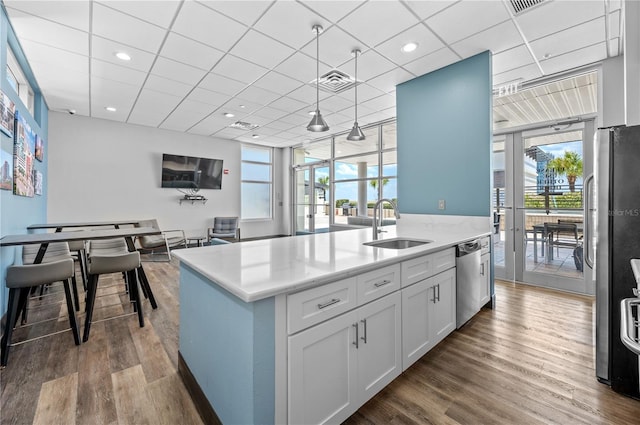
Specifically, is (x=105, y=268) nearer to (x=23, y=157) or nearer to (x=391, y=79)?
(x=23, y=157)

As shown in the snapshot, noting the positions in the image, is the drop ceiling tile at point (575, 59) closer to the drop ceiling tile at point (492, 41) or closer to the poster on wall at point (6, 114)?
the drop ceiling tile at point (492, 41)

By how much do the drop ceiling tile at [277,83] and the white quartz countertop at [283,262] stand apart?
8.40 ft

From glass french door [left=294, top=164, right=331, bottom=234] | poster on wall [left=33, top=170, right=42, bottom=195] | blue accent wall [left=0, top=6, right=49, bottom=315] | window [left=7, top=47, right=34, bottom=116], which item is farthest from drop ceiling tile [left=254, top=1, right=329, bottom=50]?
glass french door [left=294, top=164, right=331, bottom=234]

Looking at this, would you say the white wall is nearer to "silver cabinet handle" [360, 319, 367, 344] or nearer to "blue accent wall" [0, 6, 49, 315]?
"blue accent wall" [0, 6, 49, 315]

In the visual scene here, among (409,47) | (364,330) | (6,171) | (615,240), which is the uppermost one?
(409,47)

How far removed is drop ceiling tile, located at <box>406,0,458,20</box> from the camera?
246 centimetres

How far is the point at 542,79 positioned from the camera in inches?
148

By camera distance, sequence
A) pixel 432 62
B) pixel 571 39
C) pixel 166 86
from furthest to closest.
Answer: pixel 166 86
pixel 432 62
pixel 571 39

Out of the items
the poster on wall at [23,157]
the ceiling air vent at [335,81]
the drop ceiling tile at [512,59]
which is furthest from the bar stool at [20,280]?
the drop ceiling tile at [512,59]

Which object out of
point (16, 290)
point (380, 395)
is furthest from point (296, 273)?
point (16, 290)

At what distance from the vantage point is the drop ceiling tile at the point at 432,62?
328cm

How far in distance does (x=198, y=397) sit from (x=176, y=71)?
3.77 meters

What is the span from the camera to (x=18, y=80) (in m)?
3.69

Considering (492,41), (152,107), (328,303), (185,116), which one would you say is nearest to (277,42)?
(492,41)
